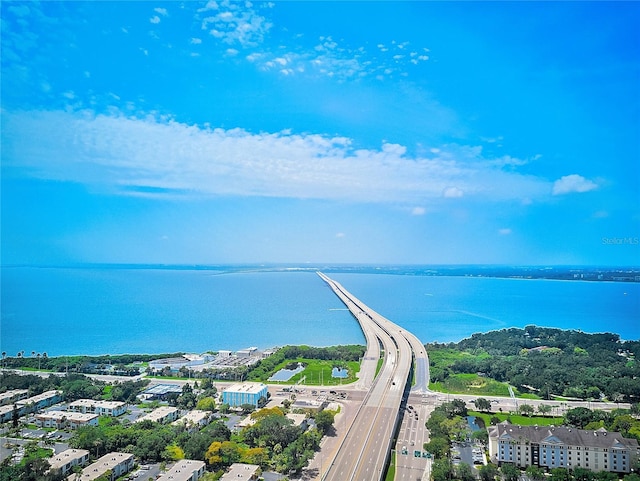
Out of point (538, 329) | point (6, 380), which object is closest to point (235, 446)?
point (6, 380)

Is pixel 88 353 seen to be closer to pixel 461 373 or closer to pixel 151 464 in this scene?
pixel 151 464

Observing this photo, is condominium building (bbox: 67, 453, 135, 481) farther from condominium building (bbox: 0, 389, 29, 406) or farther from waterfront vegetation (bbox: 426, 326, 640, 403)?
waterfront vegetation (bbox: 426, 326, 640, 403)

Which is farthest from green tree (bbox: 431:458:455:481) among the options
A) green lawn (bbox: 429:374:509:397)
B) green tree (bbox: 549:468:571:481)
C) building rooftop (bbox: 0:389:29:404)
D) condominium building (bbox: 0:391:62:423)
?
building rooftop (bbox: 0:389:29:404)

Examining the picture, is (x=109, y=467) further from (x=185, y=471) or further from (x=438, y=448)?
(x=438, y=448)

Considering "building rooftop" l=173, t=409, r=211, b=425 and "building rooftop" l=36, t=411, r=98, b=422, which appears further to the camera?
"building rooftop" l=36, t=411, r=98, b=422

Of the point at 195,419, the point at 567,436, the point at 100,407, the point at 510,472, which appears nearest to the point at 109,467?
the point at 195,419

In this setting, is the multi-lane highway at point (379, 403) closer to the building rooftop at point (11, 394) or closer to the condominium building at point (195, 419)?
the condominium building at point (195, 419)

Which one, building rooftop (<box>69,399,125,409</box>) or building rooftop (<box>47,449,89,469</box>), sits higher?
building rooftop (<box>47,449,89,469</box>)
